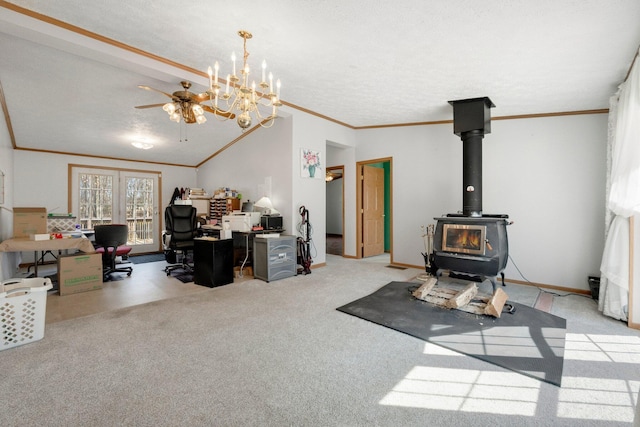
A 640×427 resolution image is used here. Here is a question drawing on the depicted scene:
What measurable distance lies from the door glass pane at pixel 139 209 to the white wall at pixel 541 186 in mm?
6564

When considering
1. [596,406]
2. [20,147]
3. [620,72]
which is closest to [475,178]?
[620,72]

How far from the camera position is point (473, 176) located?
3812mm

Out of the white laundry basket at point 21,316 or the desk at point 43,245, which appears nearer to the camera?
the white laundry basket at point 21,316

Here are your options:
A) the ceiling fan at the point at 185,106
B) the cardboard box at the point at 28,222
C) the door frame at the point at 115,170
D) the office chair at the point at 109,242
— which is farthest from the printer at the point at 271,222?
the door frame at the point at 115,170

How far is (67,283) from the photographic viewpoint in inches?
141

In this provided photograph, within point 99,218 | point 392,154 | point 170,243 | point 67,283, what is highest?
point 392,154

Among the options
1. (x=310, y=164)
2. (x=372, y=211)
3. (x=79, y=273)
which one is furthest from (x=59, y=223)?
(x=372, y=211)

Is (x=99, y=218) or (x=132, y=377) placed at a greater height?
(x=99, y=218)

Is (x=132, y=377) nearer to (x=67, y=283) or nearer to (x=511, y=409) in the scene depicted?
(x=511, y=409)

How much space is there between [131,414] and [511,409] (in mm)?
2072

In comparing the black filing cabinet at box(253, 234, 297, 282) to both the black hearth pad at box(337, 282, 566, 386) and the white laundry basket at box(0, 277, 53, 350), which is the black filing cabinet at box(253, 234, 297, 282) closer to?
the black hearth pad at box(337, 282, 566, 386)

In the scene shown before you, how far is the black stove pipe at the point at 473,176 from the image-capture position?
3.78m

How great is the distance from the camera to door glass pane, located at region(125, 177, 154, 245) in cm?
683

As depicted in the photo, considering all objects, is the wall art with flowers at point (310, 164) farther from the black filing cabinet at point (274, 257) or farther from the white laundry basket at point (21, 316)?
the white laundry basket at point (21, 316)
